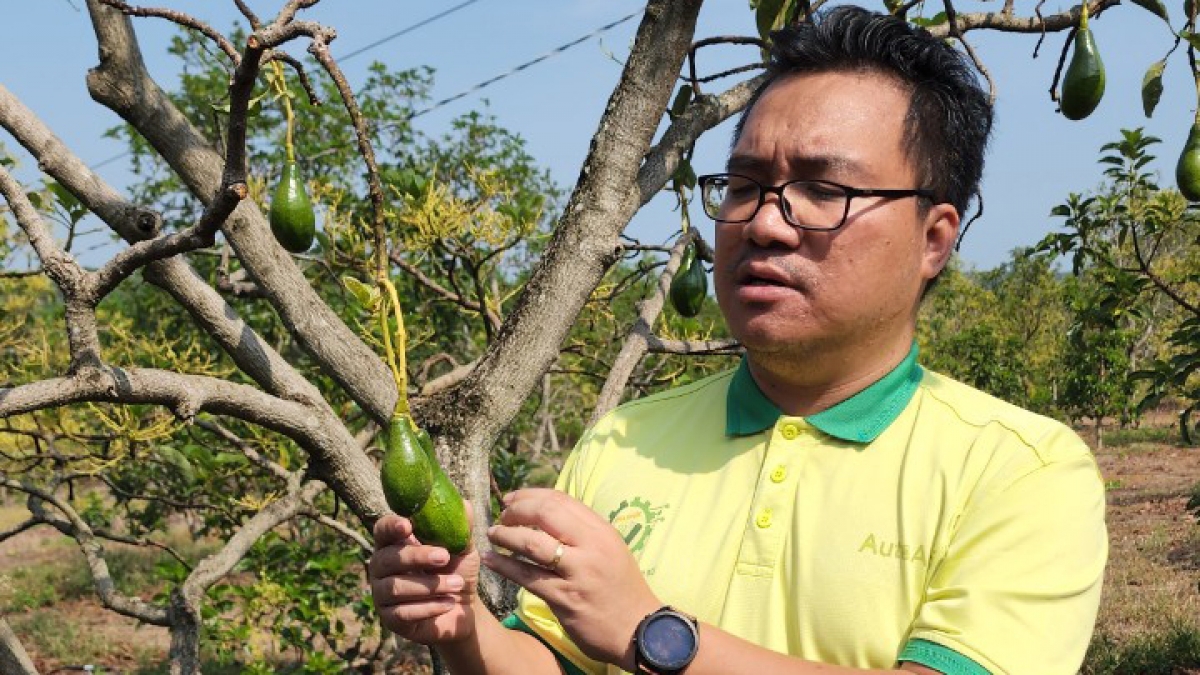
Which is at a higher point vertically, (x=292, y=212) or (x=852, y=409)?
(x=292, y=212)

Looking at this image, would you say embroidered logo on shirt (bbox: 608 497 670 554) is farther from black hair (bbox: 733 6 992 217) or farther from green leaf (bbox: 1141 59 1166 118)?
green leaf (bbox: 1141 59 1166 118)

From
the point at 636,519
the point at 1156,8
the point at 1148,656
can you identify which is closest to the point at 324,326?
the point at 636,519

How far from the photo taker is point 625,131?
7.26 feet

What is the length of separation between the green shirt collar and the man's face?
60mm

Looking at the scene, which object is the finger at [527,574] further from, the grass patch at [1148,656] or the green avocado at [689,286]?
the grass patch at [1148,656]

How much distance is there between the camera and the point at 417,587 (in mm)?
1251

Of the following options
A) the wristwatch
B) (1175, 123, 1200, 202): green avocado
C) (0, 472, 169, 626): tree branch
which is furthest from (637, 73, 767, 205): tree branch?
(0, 472, 169, 626): tree branch

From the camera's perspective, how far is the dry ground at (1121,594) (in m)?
7.10

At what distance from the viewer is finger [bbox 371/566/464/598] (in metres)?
1.25

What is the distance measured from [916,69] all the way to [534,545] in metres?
0.79

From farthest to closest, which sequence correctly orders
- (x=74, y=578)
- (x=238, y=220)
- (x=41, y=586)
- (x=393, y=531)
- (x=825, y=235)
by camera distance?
(x=74, y=578) → (x=41, y=586) → (x=238, y=220) → (x=825, y=235) → (x=393, y=531)

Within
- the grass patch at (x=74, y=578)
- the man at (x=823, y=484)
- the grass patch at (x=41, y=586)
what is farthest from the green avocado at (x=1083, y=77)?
the grass patch at (x=41, y=586)

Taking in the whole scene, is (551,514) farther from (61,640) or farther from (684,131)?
(61,640)

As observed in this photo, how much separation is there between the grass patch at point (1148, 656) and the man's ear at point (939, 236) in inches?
191
